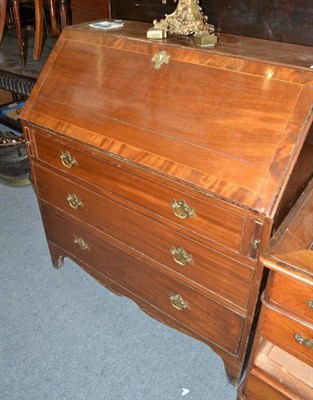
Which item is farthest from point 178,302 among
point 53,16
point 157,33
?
point 53,16

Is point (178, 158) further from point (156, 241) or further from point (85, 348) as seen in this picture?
point (85, 348)

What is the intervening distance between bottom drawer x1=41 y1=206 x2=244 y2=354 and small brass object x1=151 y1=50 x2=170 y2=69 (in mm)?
760

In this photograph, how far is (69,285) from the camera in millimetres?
2035

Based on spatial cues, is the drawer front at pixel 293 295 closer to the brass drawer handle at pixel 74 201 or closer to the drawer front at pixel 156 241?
the drawer front at pixel 156 241

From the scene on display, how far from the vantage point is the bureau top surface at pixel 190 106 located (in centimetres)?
105

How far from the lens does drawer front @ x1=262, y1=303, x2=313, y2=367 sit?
103cm

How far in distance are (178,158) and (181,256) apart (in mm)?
363

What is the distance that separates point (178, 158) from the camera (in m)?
1.18

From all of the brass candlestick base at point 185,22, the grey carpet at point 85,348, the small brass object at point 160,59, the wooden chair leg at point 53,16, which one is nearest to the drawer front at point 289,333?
the grey carpet at point 85,348

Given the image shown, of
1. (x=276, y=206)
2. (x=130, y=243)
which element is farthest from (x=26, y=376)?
(x=276, y=206)

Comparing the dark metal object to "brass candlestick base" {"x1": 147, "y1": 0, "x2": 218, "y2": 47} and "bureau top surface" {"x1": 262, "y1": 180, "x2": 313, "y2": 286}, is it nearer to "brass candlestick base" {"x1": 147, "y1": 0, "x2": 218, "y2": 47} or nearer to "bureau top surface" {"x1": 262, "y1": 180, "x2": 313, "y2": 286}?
"brass candlestick base" {"x1": 147, "y1": 0, "x2": 218, "y2": 47}

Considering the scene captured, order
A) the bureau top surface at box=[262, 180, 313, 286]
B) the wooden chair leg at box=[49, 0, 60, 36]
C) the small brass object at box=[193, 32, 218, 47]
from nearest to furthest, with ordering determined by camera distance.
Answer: the bureau top surface at box=[262, 180, 313, 286] → the small brass object at box=[193, 32, 218, 47] → the wooden chair leg at box=[49, 0, 60, 36]

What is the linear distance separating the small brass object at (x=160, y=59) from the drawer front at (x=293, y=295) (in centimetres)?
81

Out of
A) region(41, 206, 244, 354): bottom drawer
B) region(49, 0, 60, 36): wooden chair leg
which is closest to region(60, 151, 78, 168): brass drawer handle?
region(41, 206, 244, 354): bottom drawer
